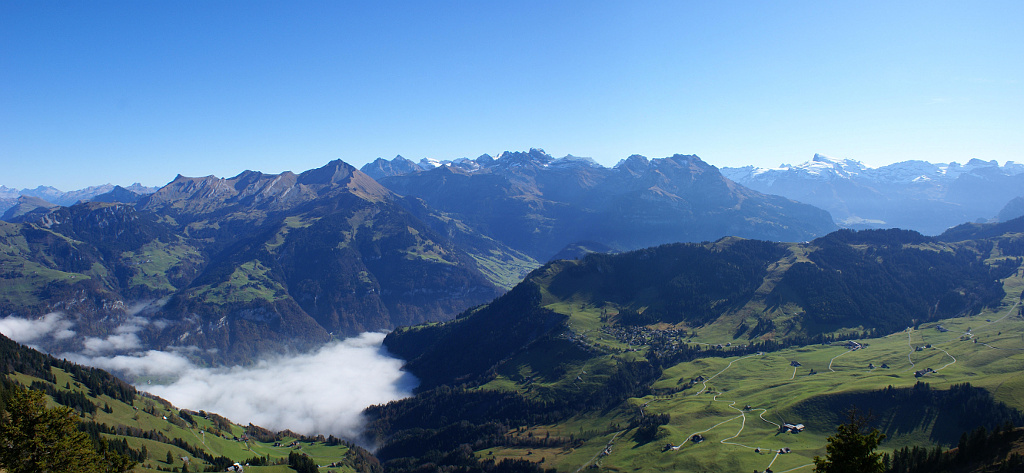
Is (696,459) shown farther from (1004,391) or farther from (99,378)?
(99,378)

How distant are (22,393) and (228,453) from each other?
144 metres

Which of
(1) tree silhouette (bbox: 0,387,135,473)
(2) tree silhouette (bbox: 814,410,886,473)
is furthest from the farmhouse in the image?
(1) tree silhouette (bbox: 0,387,135,473)

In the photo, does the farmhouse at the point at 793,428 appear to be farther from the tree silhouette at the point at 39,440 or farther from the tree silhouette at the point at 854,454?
the tree silhouette at the point at 39,440

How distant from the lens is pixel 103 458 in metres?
68.4

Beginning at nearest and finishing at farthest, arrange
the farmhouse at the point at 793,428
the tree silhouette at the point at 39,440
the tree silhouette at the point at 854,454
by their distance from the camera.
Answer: the tree silhouette at the point at 854,454 < the tree silhouette at the point at 39,440 < the farmhouse at the point at 793,428

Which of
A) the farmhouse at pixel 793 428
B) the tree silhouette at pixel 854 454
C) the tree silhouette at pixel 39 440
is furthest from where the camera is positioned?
the farmhouse at pixel 793 428

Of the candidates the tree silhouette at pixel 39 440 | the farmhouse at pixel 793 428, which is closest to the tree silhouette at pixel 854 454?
the tree silhouette at pixel 39 440

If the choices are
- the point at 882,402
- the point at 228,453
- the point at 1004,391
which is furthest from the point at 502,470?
the point at 1004,391

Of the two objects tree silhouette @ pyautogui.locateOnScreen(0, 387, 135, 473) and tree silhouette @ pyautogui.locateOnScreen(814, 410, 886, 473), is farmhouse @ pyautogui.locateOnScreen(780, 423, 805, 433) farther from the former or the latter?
tree silhouette @ pyautogui.locateOnScreen(0, 387, 135, 473)

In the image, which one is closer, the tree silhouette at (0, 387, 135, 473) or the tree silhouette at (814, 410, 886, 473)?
the tree silhouette at (814, 410, 886, 473)

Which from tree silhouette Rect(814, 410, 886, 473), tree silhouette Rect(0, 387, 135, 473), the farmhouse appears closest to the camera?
tree silhouette Rect(814, 410, 886, 473)

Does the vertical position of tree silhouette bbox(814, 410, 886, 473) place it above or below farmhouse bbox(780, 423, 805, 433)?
above

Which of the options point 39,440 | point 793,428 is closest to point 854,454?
point 39,440

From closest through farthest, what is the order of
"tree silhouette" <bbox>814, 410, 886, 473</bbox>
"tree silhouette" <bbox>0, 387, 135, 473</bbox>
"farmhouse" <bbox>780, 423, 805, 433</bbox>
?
"tree silhouette" <bbox>814, 410, 886, 473</bbox>
"tree silhouette" <bbox>0, 387, 135, 473</bbox>
"farmhouse" <bbox>780, 423, 805, 433</bbox>
